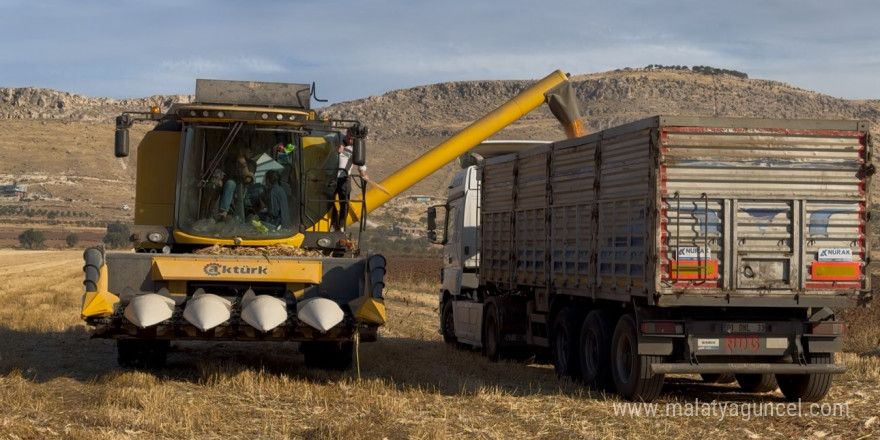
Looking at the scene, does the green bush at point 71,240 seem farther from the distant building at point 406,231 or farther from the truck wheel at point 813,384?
the truck wheel at point 813,384

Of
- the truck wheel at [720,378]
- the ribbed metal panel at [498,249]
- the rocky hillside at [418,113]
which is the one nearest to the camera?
the truck wheel at [720,378]

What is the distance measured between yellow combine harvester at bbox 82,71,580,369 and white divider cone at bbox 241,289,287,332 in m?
0.01

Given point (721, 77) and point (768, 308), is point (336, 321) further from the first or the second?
point (721, 77)

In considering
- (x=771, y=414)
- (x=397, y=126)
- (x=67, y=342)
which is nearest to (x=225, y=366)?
(x=67, y=342)

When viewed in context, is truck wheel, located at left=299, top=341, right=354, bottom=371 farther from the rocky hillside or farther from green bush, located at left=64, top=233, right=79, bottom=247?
the rocky hillside

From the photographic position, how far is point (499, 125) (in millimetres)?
19688

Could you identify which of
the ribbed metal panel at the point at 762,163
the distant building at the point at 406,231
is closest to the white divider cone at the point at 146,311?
the ribbed metal panel at the point at 762,163

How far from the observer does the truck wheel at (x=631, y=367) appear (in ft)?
40.6

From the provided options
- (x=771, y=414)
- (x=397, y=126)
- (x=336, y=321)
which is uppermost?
(x=397, y=126)

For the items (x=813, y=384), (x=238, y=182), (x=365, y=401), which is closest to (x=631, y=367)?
(x=813, y=384)

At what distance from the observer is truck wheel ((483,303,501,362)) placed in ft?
57.6

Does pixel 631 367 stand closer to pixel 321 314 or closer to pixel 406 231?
pixel 321 314

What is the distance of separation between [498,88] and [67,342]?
147 metres

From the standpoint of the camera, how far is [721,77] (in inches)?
5960
